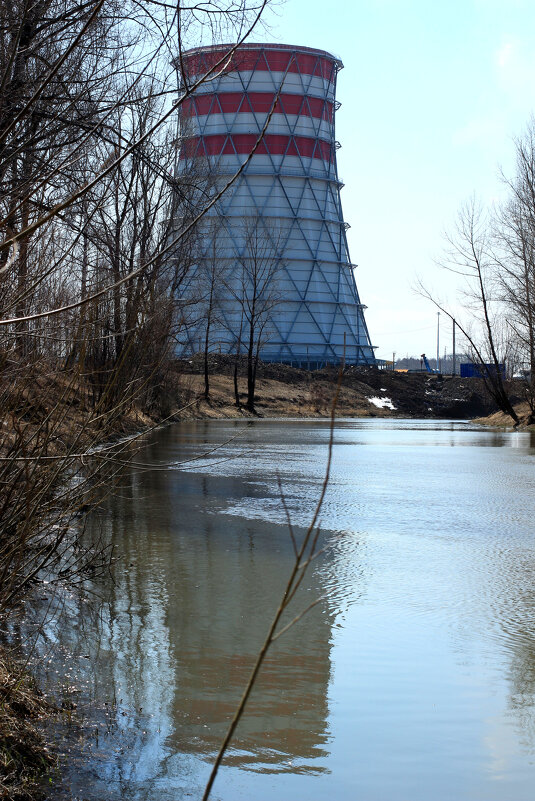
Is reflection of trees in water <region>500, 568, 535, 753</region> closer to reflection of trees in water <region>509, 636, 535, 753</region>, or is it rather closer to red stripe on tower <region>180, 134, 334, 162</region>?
reflection of trees in water <region>509, 636, 535, 753</region>

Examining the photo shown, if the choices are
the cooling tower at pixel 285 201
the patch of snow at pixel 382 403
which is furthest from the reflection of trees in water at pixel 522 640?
the cooling tower at pixel 285 201

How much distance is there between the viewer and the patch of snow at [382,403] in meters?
46.5

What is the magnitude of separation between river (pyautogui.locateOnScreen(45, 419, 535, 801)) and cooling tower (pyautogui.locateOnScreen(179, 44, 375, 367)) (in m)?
39.8

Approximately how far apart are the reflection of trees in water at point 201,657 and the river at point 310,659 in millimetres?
11

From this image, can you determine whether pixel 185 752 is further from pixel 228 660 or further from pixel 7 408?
pixel 7 408

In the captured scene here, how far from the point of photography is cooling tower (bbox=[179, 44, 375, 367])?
48500mm

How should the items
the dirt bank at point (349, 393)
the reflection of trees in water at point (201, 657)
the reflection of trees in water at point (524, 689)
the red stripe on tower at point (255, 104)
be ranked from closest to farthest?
the reflection of trees in water at point (201, 657)
the reflection of trees in water at point (524, 689)
the dirt bank at point (349, 393)
the red stripe on tower at point (255, 104)

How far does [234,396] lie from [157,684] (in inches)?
1464

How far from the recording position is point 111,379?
13.3ft

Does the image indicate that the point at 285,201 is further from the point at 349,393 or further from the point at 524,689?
the point at 524,689

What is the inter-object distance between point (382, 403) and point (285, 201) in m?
12.0

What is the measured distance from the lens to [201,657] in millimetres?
4297

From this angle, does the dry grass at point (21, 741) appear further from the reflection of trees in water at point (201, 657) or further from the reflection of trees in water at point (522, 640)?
the reflection of trees in water at point (522, 640)

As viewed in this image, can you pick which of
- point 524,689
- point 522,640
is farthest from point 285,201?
point 524,689
